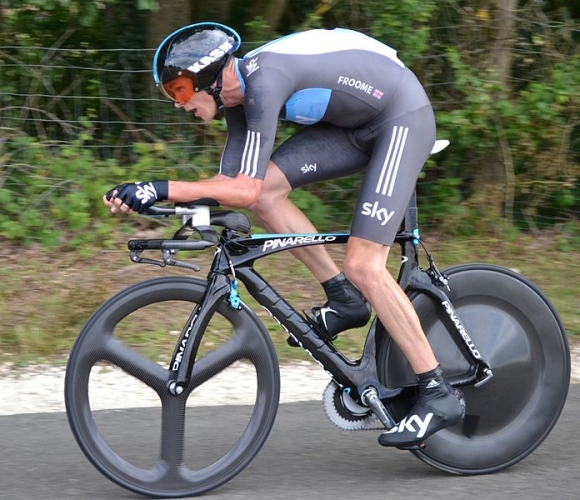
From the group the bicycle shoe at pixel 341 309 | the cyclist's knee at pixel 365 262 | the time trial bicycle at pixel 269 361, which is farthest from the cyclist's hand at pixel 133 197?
the bicycle shoe at pixel 341 309

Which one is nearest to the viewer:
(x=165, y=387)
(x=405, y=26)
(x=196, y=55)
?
(x=196, y=55)

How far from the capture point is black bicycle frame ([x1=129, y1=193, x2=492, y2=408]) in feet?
13.2

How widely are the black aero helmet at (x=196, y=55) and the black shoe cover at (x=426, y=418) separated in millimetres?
1511

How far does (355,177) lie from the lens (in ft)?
27.0

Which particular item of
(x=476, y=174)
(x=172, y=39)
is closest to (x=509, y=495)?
(x=172, y=39)

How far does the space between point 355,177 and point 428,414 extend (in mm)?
4284

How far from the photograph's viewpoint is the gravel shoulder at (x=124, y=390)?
15.9ft

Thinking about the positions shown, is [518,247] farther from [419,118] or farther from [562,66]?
[419,118]

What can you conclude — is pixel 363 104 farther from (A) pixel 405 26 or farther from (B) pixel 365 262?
(A) pixel 405 26

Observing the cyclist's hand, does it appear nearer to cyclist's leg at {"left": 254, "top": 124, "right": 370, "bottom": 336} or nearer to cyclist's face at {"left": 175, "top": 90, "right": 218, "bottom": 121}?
cyclist's face at {"left": 175, "top": 90, "right": 218, "bottom": 121}

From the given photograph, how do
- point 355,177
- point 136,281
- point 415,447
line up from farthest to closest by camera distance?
point 355,177 → point 136,281 → point 415,447

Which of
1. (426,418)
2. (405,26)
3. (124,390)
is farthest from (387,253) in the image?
(405,26)

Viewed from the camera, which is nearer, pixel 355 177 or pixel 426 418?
pixel 426 418

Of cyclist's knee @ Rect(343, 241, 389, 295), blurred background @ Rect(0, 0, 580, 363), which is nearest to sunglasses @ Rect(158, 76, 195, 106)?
cyclist's knee @ Rect(343, 241, 389, 295)
